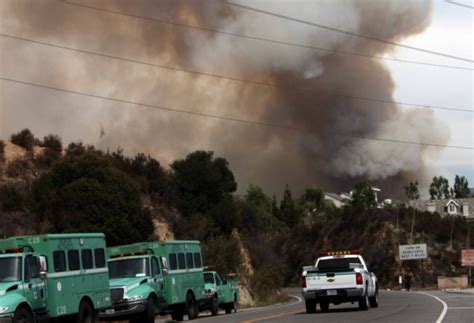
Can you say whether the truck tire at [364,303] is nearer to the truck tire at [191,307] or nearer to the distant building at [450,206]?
the truck tire at [191,307]

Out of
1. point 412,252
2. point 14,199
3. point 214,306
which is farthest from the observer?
point 412,252

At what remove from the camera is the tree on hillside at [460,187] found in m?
154

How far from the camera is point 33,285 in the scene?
1969 cm

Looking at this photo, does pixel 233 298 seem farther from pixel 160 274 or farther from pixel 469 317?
pixel 469 317

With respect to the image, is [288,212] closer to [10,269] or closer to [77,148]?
[77,148]

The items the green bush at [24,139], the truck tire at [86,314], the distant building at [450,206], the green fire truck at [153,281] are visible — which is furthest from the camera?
the distant building at [450,206]

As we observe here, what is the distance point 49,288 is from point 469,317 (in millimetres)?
10897

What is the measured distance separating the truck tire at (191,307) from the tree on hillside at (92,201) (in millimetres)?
16251

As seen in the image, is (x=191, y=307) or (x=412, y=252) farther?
(x=412, y=252)

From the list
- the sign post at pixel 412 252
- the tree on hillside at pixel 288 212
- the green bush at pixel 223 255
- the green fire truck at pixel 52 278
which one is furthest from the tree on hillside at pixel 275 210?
the green fire truck at pixel 52 278

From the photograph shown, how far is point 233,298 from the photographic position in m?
39.7

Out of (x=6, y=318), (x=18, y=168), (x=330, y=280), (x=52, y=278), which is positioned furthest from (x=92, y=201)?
(x=6, y=318)

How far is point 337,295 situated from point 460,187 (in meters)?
130

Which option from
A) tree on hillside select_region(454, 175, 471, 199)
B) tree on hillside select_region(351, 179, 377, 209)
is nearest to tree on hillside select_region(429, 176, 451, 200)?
tree on hillside select_region(454, 175, 471, 199)
